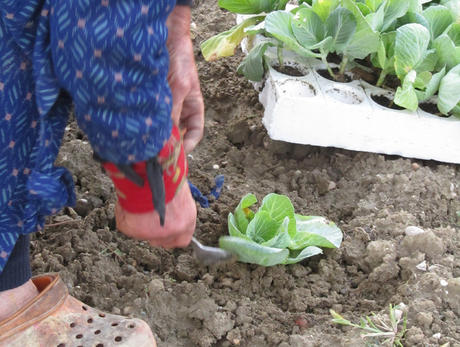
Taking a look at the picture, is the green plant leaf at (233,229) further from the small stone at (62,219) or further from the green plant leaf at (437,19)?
the green plant leaf at (437,19)

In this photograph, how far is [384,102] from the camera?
2.10 m

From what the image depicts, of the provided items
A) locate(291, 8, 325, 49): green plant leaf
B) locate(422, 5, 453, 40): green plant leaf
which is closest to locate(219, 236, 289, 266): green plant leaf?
locate(291, 8, 325, 49): green plant leaf

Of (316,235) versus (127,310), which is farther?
(316,235)

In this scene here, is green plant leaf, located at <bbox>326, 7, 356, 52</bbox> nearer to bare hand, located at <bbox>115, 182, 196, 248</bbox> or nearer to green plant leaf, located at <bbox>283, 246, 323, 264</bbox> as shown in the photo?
green plant leaf, located at <bbox>283, 246, 323, 264</bbox>

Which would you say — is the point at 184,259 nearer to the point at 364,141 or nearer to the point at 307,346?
the point at 307,346

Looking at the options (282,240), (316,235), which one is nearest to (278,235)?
(282,240)

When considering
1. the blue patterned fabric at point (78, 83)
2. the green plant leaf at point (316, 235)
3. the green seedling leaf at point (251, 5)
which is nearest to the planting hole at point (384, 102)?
the green seedling leaf at point (251, 5)

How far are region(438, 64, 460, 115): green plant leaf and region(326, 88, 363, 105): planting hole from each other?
0.27m

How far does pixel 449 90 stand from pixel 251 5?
2.52ft

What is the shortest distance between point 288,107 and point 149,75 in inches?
42.8

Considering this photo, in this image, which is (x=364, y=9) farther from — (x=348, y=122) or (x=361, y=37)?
(x=348, y=122)

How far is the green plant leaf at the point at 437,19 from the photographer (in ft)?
6.91

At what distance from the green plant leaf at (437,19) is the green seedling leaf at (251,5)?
517 millimetres

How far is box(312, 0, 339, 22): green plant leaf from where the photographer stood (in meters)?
1.99
